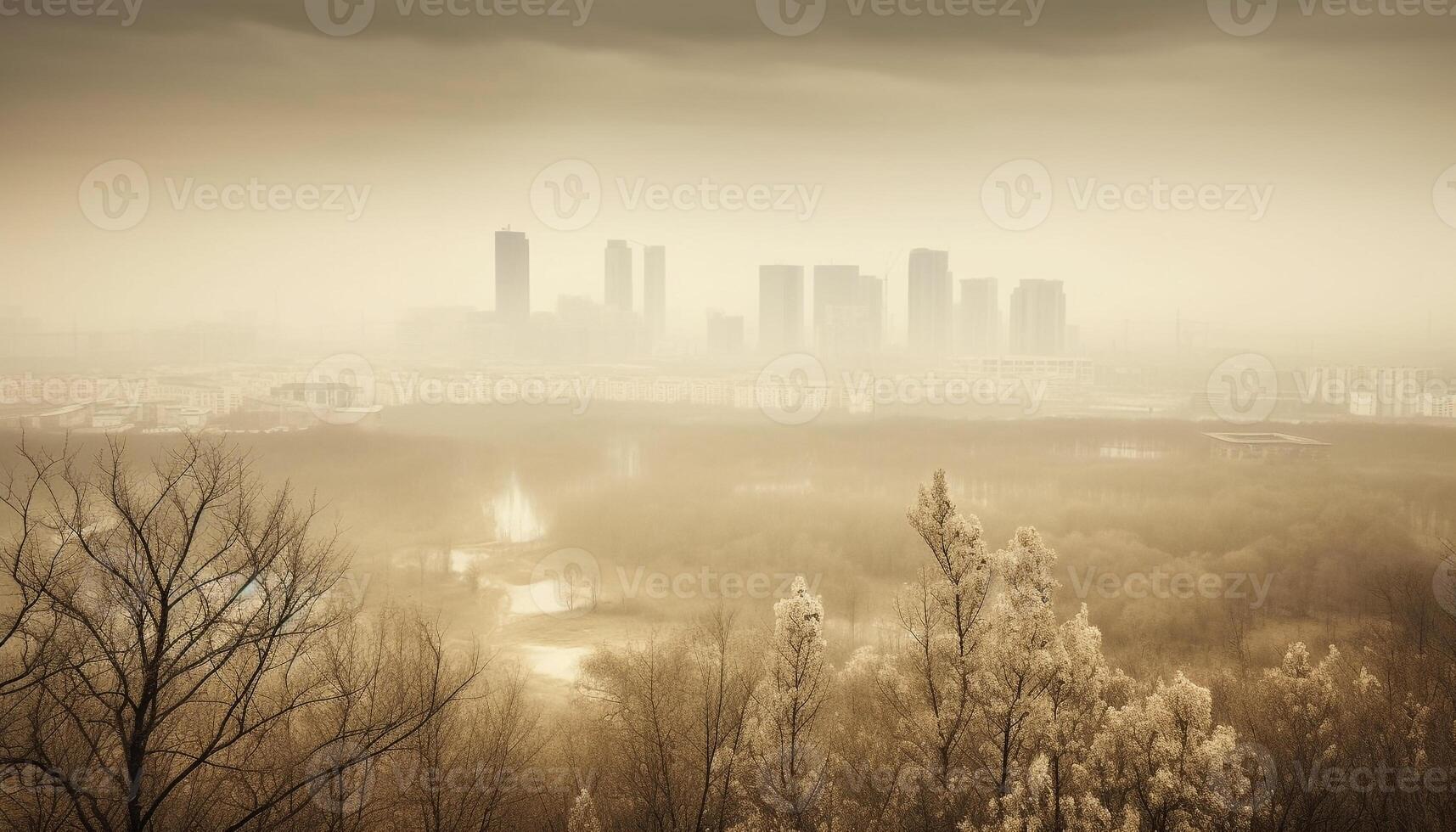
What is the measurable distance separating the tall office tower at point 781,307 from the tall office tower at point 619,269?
30.6 meters

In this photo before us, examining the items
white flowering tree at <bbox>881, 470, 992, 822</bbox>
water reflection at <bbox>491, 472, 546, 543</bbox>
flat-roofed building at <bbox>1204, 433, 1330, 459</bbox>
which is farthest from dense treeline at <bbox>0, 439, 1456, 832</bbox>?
flat-roofed building at <bbox>1204, 433, 1330, 459</bbox>

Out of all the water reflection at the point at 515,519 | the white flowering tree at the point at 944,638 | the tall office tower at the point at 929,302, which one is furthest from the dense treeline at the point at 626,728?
the tall office tower at the point at 929,302

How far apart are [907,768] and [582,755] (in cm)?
1963

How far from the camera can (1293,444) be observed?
409 feet

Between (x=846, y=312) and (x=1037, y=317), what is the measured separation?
137 ft

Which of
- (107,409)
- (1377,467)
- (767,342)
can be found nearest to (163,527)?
(107,409)

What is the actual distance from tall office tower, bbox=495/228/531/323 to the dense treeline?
145m

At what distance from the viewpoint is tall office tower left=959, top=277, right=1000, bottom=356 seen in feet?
570

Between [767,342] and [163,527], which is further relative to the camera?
[767,342]

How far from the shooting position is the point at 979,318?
6905 inches

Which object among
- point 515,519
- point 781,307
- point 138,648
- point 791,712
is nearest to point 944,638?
point 791,712

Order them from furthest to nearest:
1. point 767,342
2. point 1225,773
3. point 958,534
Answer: point 767,342 < point 958,534 < point 1225,773

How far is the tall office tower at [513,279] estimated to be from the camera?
168000 mm

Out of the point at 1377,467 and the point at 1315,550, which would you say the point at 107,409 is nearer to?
the point at 1315,550
